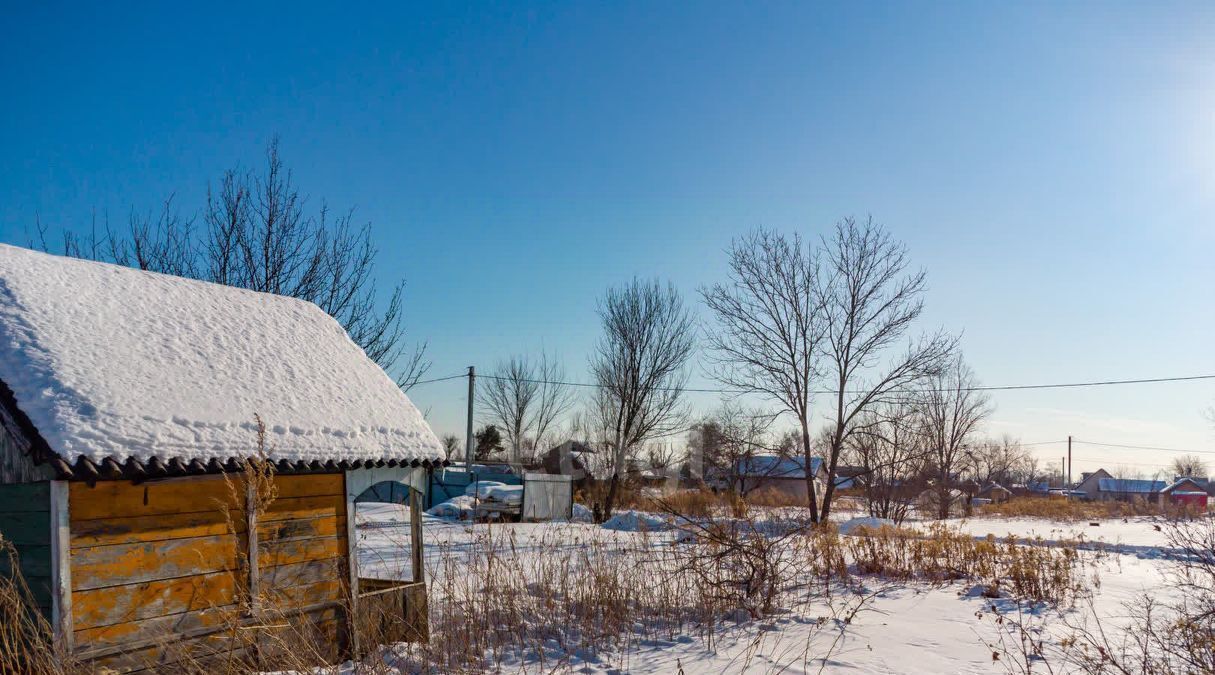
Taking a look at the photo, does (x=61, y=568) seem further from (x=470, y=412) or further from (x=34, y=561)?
(x=470, y=412)

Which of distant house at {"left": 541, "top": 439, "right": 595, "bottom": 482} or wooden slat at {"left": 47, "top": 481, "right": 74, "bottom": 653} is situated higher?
wooden slat at {"left": 47, "top": 481, "right": 74, "bottom": 653}

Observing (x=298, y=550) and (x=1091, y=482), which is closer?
(x=298, y=550)

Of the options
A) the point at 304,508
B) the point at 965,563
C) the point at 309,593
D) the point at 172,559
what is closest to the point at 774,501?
the point at 965,563

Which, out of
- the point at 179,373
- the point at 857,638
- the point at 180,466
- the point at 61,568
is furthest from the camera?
the point at 857,638

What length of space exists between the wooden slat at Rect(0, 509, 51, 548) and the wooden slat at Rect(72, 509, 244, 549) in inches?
6.5

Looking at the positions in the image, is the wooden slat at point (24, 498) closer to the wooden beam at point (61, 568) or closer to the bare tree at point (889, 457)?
the wooden beam at point (61, 568)

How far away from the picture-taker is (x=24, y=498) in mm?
4688

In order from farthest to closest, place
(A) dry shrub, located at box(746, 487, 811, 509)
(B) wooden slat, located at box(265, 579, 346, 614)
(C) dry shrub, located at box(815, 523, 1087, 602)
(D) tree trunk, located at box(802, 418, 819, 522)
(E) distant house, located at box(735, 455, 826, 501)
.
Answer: (A) dry shrub, located at box(746, 487, 811, 509), (D) tree trunk, located at box(802, 418, 819, 522), (E) distant house, located at box(735, 455, 826, 501), (C) dry shrub, located at box(815, 523, 1087, 602), (B) wooden slat, located at box(265, 579, 346, 614)

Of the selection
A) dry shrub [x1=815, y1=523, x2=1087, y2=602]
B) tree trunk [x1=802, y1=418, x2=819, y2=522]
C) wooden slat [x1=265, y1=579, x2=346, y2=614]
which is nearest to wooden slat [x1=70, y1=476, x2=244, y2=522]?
wooden slat [x1=265, y1=579, x2=346, y2=614]

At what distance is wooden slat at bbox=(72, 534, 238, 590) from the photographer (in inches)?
182

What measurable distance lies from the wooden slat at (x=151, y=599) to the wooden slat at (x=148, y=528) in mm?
298

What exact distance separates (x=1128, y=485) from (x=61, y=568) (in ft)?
315

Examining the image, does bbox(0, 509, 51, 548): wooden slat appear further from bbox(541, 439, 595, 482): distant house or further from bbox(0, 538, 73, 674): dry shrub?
bbox(541, 439, 595, 482): distant house

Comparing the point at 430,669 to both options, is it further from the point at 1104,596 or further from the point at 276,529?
the point at 1104,596
